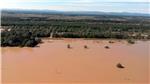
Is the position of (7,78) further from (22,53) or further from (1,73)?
(22,53)

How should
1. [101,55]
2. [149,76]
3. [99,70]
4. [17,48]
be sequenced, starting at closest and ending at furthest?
[149,76] → [99,70] → [101,55] → [17,48]

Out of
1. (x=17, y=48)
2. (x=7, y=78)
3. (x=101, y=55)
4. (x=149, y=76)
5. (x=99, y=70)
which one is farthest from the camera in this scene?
(x=17, y=48)

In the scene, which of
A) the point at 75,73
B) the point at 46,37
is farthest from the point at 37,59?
the point at 46,37

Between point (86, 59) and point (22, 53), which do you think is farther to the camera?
point (22, 53)

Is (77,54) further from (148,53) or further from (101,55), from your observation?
(148,53)

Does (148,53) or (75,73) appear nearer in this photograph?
(75,73)

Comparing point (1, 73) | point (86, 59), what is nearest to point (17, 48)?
point (86, 59)
